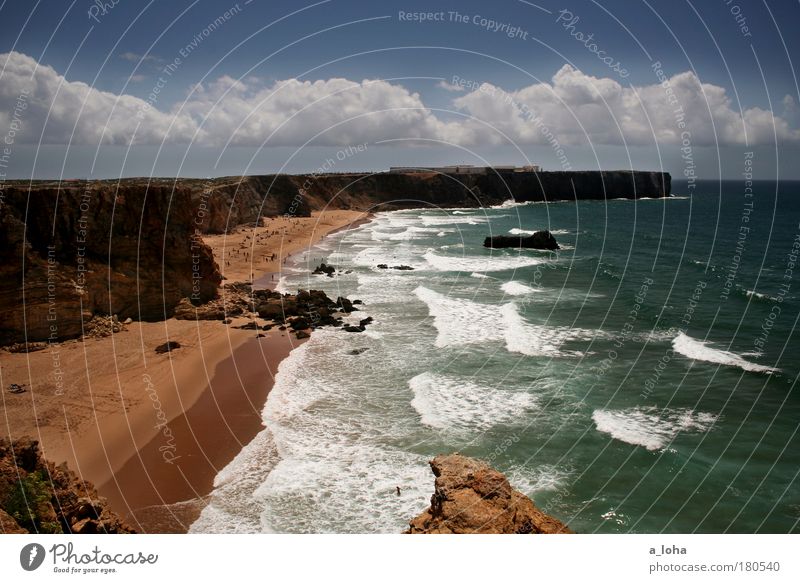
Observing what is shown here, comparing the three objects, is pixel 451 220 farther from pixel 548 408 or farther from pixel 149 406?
pixel 149 406

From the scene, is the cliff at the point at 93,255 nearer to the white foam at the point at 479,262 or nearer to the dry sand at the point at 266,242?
the dry sand at the point at 266,242

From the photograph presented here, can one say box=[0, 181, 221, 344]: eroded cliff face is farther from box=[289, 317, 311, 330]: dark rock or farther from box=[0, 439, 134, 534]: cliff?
box=[0, 439, 134, 534]: cliff

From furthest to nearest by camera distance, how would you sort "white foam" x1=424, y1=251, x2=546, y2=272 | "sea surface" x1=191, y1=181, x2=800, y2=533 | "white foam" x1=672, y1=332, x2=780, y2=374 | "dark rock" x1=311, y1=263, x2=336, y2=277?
"white foam" x1=424, y1=251, x2=546, y2=272 → "dark rock" x1=311, y1=263, x2=336, y2=277 → "white foam" x1=672, y1=332, x2=780, y2=374 → "sea surface" x1=191, y1=181, x2=800, y2=533

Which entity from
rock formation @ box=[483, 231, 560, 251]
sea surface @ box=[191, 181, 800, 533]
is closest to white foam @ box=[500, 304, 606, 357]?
sea surface @ box=[191, 181, 800, 533]

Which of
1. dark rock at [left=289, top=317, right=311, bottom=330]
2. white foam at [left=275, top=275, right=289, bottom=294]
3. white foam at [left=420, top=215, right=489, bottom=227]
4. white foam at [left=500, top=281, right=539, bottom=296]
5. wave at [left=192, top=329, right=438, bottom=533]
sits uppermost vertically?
white foam at [left=420, top=215, right=489, bottom=227]

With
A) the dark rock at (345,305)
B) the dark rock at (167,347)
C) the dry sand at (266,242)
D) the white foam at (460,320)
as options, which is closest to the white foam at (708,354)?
the white foam at (460,320)

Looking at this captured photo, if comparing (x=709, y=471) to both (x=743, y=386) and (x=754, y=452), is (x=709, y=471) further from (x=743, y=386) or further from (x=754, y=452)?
(x=743, y=386)

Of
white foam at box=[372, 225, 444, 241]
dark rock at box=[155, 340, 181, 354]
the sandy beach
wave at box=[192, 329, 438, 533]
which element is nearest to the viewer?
wave at box=[192, 329, 438, 533]
